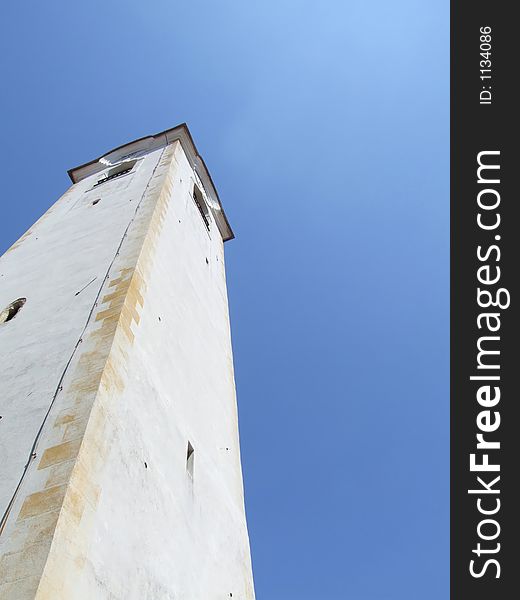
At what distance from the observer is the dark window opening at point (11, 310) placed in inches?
295

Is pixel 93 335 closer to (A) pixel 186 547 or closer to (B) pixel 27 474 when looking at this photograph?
(B) pixel 27 474

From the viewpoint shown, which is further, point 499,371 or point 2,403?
point 499,371

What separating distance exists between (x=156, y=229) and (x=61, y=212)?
4235mm

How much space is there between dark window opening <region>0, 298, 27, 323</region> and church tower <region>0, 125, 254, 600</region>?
0.13 ft

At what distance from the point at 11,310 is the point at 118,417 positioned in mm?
3518

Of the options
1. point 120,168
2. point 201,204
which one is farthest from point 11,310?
point 120,168

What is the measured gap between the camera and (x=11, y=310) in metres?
7.69

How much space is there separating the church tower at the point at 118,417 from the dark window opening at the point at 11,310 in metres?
0.04

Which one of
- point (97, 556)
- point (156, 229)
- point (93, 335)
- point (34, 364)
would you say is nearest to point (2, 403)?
point (34, 364)

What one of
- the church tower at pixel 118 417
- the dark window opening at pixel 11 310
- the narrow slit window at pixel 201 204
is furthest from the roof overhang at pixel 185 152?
the dark window opening at pixel 11 310

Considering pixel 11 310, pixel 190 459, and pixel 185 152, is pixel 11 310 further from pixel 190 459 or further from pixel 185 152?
pixel 185 152

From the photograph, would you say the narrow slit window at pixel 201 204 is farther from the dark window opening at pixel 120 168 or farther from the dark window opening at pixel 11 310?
the dark window opening at pixel 11 310

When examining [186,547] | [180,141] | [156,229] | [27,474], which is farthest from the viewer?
[180,141]

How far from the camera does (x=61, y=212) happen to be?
11984 mm
